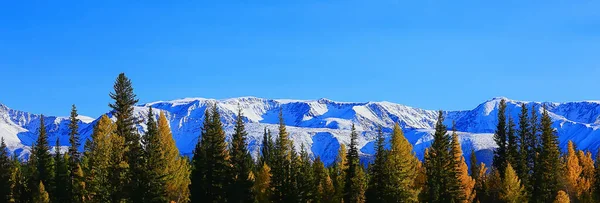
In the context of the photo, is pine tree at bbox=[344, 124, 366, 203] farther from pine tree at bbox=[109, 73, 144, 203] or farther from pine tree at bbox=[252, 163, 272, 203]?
pine tree at bbox=[109, 73, 144, 203]

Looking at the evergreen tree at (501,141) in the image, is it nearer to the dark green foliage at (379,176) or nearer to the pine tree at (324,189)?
the pine tree at (324,189)

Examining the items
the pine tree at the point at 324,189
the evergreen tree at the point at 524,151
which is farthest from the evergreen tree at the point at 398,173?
the evergreen tree at the point at 524,151

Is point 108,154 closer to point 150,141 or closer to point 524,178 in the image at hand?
point 150,141

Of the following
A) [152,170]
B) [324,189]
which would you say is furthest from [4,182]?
[324,189]

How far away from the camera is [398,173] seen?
78.1 m

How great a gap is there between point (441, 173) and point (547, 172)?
18.0 metres

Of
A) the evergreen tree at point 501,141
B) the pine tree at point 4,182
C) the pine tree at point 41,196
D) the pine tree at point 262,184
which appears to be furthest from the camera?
the evergreen tree at point 501,141

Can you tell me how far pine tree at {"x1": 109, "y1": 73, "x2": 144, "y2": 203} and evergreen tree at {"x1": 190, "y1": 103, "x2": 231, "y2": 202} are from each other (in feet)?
49.9

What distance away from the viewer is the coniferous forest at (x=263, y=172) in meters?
62.4

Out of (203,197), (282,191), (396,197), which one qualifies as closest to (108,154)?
(203,197)

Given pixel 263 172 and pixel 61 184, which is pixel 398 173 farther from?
pixel 61 184

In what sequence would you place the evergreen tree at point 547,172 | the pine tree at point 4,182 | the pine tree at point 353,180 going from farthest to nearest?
the evergreen tree at point 547,172, the pine tree at point 4,182, the pine tree at point 353,180

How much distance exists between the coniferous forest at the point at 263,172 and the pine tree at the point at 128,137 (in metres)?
0.09

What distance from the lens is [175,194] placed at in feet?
240
